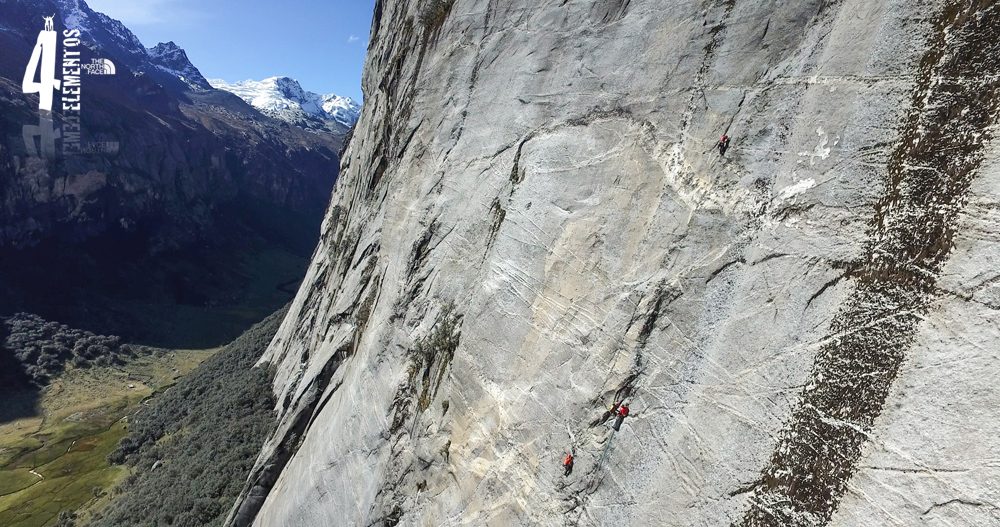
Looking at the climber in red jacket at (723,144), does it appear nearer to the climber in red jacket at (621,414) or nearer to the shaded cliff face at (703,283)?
the shaded cliff face at (703,283)

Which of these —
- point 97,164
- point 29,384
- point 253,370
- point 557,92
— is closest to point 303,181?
point 97,164

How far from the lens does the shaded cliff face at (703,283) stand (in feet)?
23.4

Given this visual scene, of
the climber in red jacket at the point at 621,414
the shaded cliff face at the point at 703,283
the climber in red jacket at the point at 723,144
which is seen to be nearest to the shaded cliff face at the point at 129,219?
the shaded cliff face at the point at 703,283

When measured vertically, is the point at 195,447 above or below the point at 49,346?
above

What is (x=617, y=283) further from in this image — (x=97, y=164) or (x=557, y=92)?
(x=97, y=164)

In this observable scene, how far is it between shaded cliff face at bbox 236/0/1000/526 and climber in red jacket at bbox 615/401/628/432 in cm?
17

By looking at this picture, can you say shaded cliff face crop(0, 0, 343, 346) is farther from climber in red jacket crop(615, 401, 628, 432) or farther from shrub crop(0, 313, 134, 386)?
climber in red jacket crop(615, 401, 628, 432)

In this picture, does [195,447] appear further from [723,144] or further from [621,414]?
[723,144]

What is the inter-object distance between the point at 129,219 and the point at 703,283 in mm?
131899

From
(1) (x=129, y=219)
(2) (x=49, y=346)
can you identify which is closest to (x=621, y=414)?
(2) (x=49, y=346)

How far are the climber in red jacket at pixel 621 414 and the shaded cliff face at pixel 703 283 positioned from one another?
171mm

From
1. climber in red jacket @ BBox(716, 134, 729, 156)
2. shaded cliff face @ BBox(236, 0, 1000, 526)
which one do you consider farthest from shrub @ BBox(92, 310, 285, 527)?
climber in red jacket @ BBox(716, 134, 729, 156)

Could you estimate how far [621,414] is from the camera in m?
9.64

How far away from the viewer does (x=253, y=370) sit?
39500mm
